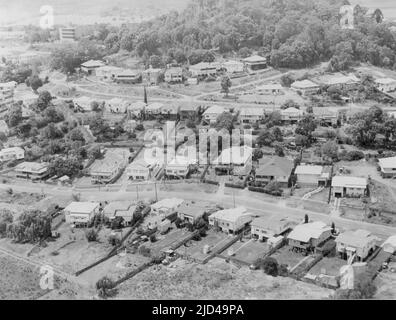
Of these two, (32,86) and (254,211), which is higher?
(32,86)

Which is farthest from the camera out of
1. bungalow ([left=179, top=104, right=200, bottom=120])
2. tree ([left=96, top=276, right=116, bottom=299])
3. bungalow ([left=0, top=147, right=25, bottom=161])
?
bungalow ([left=179, top=104, right=200, bottom=120])

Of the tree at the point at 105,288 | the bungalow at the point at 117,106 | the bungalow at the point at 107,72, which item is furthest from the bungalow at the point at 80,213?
the bungalow at the point at 107,72

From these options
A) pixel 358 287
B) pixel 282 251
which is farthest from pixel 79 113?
pixel 358 287

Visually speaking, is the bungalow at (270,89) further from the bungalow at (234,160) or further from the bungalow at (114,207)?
the bungalow at (114,207)

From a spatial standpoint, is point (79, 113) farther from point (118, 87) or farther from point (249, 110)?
point (249, 110)

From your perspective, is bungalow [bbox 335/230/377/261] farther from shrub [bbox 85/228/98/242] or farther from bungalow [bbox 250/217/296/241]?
shrub [bbox 85/228/98/242]

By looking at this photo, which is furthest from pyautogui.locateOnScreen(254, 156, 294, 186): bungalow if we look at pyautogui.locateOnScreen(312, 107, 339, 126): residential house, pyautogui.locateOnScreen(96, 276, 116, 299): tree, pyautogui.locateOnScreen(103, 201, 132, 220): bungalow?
pyautogui.locateOnScreen(96, 276, 116, 299): tree
